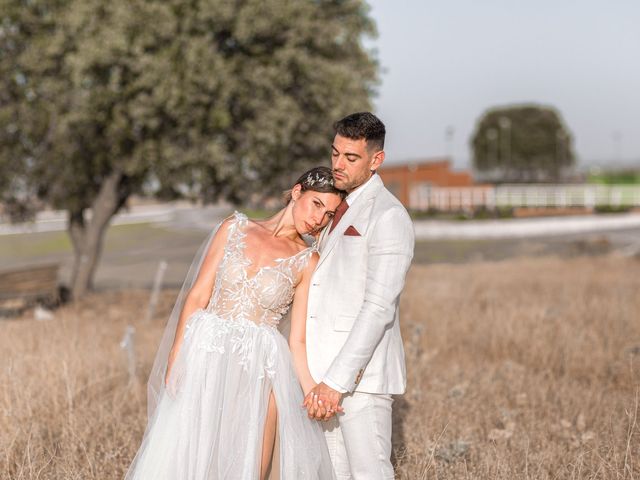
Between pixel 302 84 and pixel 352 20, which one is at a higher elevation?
pixel 352 20

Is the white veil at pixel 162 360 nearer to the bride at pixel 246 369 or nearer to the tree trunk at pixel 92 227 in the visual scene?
the bride at pixel 246 369

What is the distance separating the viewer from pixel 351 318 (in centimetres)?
349

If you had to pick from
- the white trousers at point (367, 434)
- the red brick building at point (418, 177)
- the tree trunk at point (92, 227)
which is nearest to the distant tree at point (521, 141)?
the red brick building at point (418, 177)

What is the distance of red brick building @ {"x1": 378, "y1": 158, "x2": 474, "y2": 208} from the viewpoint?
69.5 m

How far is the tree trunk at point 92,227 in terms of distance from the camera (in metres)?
16.4

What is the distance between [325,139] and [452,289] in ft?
13.3

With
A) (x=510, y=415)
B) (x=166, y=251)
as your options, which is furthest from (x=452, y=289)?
(x=166, y=251)

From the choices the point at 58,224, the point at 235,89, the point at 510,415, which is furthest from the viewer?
the point at 58,224

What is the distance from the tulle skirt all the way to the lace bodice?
0.09 metres

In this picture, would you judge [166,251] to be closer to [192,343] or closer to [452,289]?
[452,289]

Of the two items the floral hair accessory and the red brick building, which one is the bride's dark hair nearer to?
the floral hair accessory

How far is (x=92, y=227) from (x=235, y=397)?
45.5 ft

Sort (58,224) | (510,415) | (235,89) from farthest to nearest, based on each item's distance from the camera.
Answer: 1. (58,224)
2. (235,89)
3. (510,415)

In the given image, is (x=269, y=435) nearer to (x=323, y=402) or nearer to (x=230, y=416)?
(x=230, y=416)
